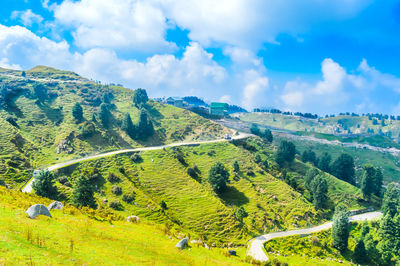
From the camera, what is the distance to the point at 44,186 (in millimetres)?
46406

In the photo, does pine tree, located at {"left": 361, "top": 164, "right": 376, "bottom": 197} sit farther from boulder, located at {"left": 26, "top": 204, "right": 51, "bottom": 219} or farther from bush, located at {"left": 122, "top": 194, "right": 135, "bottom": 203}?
boulder, located at {"left": 26, "top": 204, "right": 51, "bottom": 219}

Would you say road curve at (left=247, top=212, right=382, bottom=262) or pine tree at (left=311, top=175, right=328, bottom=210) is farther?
pine tree at (left=311, top=175, right=328, bottom=210)

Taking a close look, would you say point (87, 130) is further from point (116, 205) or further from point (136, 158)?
point (116, 205)

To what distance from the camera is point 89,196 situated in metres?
45.1

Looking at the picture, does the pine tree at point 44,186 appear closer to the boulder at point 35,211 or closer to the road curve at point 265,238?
the boulder at point 35,211

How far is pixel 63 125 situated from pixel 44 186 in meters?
62.9

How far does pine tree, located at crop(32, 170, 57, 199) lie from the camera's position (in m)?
45.7

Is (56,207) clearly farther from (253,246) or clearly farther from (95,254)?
(253,246)

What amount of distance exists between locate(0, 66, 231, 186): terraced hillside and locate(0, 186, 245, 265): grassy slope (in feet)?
147

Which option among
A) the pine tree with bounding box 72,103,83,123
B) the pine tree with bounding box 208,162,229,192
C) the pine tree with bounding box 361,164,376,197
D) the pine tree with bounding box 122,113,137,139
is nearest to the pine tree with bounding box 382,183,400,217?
the pine tree with bounding box 361,164,376,197

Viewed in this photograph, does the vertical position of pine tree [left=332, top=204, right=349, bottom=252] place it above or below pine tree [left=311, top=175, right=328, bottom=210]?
below

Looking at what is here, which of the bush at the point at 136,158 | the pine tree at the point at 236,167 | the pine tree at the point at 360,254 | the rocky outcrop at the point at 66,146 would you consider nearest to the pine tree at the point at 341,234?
the pine tree at the point at 360,254

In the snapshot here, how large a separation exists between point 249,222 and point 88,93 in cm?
14286

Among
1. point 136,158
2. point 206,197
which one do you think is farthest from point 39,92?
point 206,197
